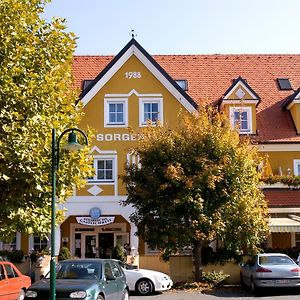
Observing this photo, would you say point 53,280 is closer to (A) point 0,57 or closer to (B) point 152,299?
(A) point 0,57

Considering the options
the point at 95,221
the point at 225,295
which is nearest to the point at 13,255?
the point at 95,221

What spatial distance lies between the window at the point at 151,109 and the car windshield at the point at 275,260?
40.4ft

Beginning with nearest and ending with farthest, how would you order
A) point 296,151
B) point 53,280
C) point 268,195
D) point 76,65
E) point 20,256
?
1. point 53,280
2. point 20,256
3. point 268,195
4. point 296,151
5. point 76,65

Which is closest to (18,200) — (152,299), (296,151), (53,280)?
(53,280)

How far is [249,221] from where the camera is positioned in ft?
78.2

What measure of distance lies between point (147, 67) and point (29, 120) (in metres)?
19.3

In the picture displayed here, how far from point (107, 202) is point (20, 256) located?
5346 mm

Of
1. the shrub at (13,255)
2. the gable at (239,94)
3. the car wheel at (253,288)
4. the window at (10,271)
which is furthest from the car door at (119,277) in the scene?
the gable at (239,94)

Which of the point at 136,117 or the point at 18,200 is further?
the point at 136,117

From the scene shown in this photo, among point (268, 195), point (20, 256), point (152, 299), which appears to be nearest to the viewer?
point (152, 299)

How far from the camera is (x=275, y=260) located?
22.1 meters

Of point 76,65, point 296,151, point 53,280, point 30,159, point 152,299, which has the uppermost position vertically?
point 76,65

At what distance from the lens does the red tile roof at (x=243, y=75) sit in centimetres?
3409

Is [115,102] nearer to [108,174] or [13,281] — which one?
[108,174]
